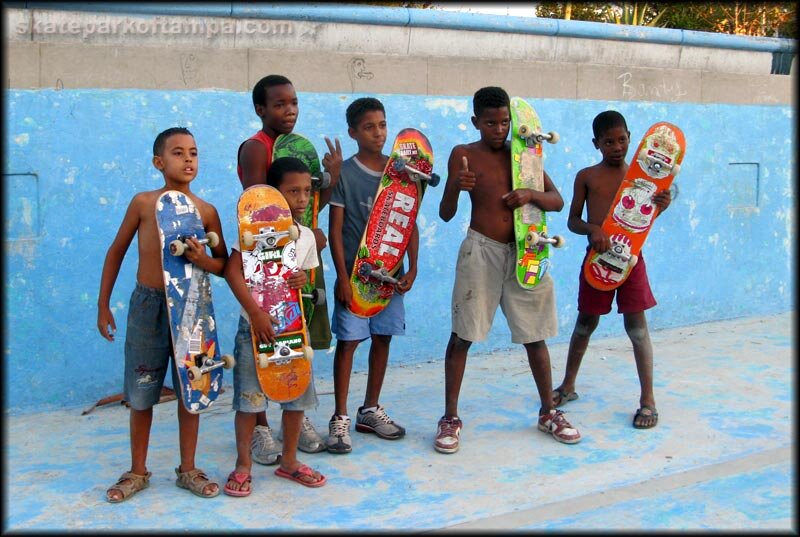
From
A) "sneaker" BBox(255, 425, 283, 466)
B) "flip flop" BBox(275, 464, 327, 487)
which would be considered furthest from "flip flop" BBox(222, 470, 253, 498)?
"sneaker" BBox(255, 425, 283, 466)

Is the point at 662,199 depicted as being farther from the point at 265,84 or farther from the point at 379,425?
the point at 265,84

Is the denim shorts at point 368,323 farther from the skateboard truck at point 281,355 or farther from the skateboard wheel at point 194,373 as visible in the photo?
the skateboard wheel at point 194,373

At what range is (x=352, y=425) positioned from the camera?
4461mm

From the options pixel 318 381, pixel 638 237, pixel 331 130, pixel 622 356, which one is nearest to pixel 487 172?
pixel 638 237

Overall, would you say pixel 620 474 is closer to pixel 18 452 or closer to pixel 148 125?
pixel 18 452

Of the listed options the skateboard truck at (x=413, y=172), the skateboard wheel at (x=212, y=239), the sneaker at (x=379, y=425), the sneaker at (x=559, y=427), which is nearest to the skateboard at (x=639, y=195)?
the sneaker at (x=559, y=427)

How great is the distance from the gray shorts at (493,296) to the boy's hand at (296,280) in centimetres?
94

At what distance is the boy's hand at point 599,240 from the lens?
4426 millimetres

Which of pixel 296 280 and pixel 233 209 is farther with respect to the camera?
pixel 233 209

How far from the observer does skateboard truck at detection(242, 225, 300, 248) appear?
11.3 ft

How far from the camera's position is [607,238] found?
14.6 feet

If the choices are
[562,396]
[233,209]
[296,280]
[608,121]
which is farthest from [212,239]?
[562,396]

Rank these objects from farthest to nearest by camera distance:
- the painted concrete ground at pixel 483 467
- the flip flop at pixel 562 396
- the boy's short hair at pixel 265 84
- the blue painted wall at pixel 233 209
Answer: the flip flop at pixel 562 396 < the blue painted wall at pixel 233 209 < the boy's short hair at pixel 265 84 < the painted concrete ground at pixel 483 467

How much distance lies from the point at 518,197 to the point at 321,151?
5.06ft
